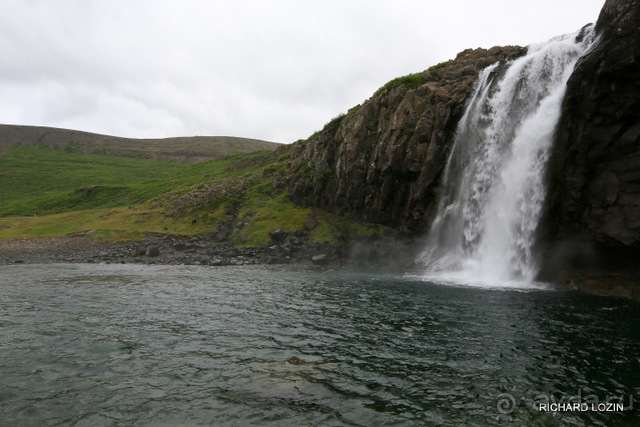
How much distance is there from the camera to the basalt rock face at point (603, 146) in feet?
96.2

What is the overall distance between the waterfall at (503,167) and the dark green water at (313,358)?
10235 mm

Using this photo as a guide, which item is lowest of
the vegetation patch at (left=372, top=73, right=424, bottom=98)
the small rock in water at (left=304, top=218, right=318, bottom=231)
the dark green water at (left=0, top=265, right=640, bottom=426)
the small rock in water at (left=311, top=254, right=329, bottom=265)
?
the dark green water at (left=0, top=265, right=640, bottom=426)

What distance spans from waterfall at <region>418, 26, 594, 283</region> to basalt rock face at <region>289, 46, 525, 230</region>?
2878 mm

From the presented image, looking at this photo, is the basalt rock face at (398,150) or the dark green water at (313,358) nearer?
the dark green water at (313,358)

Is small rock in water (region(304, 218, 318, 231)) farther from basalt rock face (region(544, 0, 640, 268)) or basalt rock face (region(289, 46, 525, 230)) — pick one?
basalt rock face (region(544, 0, 640, 268))

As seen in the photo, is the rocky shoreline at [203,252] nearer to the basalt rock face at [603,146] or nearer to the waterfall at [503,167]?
the waterfall at [503,167]

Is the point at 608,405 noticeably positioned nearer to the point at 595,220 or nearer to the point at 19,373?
the point at 19,373

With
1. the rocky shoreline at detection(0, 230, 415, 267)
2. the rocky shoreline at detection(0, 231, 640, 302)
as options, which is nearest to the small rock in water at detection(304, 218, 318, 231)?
the rocky shoreline at detection(0, 230, 415, 267)

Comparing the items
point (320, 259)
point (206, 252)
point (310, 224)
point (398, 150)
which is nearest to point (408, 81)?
point (398, 150)

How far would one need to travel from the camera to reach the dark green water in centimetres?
1136

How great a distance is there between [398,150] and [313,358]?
4430cm

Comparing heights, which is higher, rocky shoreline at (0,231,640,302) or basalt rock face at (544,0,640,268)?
basalt rock face at (544,0,640,268)

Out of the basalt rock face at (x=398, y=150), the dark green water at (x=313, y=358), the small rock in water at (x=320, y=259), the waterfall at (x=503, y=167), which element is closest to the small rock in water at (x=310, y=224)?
the basalt rock face at (x=398, y=150)

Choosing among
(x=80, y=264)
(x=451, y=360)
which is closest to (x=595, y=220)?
(x=451, y=360)
